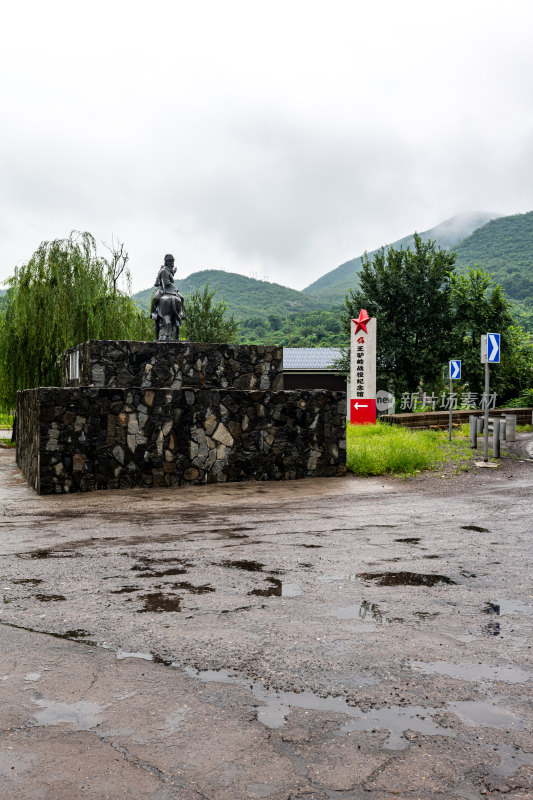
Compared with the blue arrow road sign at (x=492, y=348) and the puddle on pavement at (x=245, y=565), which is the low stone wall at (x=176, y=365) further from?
the puddle on pavement at (x=245, y=565)

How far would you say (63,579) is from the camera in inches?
241

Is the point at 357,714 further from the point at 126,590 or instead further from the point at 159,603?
the point at 126,590

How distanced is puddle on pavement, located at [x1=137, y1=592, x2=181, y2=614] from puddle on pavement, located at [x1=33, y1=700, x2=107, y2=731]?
60.9 inches

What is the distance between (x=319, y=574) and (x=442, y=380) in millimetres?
28369

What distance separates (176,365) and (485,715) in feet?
39.0

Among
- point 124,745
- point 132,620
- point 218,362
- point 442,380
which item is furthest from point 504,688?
point 442,380

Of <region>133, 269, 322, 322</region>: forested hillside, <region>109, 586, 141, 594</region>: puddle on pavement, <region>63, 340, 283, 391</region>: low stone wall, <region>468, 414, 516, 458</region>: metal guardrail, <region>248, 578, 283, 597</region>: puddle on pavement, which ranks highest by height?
<region>133, 269, 322, 322</region>: forested hillside

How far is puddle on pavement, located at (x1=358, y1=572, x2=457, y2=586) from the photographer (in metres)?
5.96

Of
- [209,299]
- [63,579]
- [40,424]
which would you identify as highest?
[209,299]

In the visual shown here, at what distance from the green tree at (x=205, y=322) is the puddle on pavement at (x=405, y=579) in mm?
40724

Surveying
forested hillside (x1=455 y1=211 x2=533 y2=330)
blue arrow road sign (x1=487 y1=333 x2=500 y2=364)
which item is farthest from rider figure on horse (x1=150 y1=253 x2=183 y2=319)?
forested hillside (x1=455 y1=211 x2=533 y2=330)

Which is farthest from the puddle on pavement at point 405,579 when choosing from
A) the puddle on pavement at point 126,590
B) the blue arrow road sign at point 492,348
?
the blue arrow road sign at point 492,348

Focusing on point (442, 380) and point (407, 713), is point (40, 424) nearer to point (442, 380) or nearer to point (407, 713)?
point (407, 713)

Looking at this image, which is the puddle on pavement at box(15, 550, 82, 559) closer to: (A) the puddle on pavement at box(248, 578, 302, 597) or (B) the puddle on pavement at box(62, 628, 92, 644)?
(A) the puddle on pavement at box(248, 578, 302, 597)
